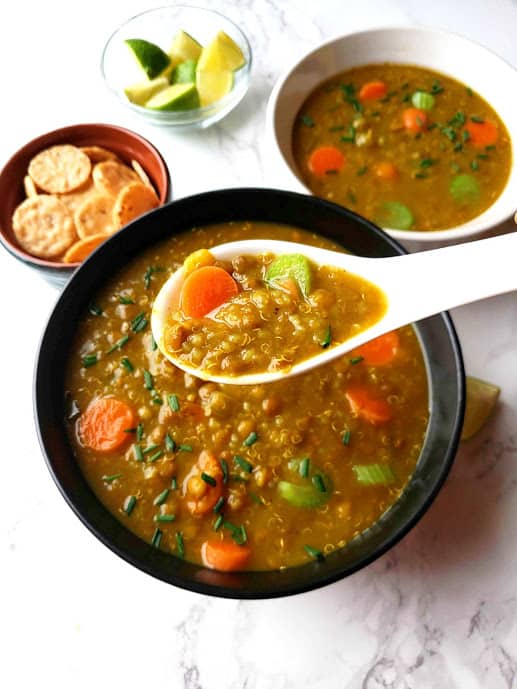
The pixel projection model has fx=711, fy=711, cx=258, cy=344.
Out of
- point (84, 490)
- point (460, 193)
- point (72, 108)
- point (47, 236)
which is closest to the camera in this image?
point (84, 490)

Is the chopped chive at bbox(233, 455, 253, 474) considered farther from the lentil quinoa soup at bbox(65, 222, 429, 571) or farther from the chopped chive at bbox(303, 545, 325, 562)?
the chopped chive at bbox(303, 545, 325, 562)

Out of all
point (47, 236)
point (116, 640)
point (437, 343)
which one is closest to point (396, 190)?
point (437, 343)

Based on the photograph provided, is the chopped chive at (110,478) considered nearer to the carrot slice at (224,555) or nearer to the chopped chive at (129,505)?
the chopped chive at (129,505)

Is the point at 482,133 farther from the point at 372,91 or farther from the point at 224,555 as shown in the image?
the point at 224,555

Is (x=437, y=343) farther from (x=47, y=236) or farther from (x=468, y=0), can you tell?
(x=468, y=0)

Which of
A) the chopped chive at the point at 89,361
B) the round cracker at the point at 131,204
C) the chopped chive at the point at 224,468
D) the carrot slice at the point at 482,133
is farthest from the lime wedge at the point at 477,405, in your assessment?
the round cracker at the point at 131,204

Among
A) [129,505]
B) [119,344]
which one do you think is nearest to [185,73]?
[119,344]
